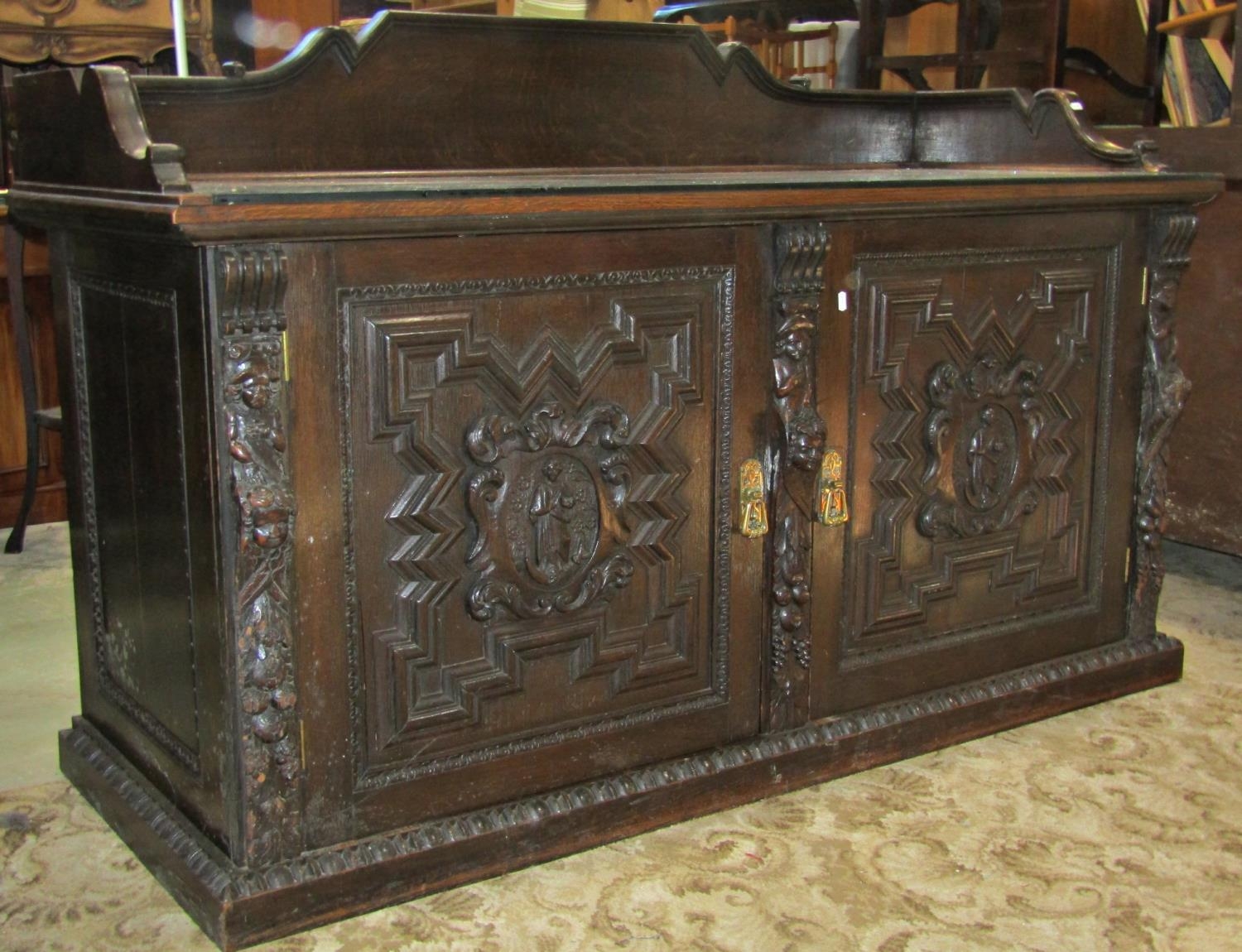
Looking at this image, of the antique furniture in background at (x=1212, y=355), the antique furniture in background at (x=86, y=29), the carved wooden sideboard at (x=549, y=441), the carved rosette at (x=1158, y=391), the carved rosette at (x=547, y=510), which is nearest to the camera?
the carved wooden sideboard at (x=549, y=441)

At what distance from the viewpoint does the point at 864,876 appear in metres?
2.06

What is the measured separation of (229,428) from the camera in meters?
1.76

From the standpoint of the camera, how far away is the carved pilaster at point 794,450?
7.14ft

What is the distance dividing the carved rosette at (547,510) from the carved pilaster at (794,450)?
0.29 m

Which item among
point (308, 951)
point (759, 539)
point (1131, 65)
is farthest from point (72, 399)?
point (1131, 65)

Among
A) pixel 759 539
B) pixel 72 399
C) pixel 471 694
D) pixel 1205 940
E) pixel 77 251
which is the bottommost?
pixel 1205 940

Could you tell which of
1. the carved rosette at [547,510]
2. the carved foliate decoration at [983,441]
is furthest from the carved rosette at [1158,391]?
the carved rosette at [547,510]

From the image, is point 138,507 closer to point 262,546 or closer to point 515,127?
point 262,546

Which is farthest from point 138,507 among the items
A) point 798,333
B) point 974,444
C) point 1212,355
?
point 1212,355

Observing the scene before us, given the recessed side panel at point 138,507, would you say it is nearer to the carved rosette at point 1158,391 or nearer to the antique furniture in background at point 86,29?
the carved rosette at point 1158,391

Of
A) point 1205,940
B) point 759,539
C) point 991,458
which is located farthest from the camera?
point 991,458

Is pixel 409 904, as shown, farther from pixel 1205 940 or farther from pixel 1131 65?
pixel 1131 65

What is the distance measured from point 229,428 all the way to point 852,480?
1.05 metres

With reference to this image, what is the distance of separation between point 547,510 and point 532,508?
2cm
